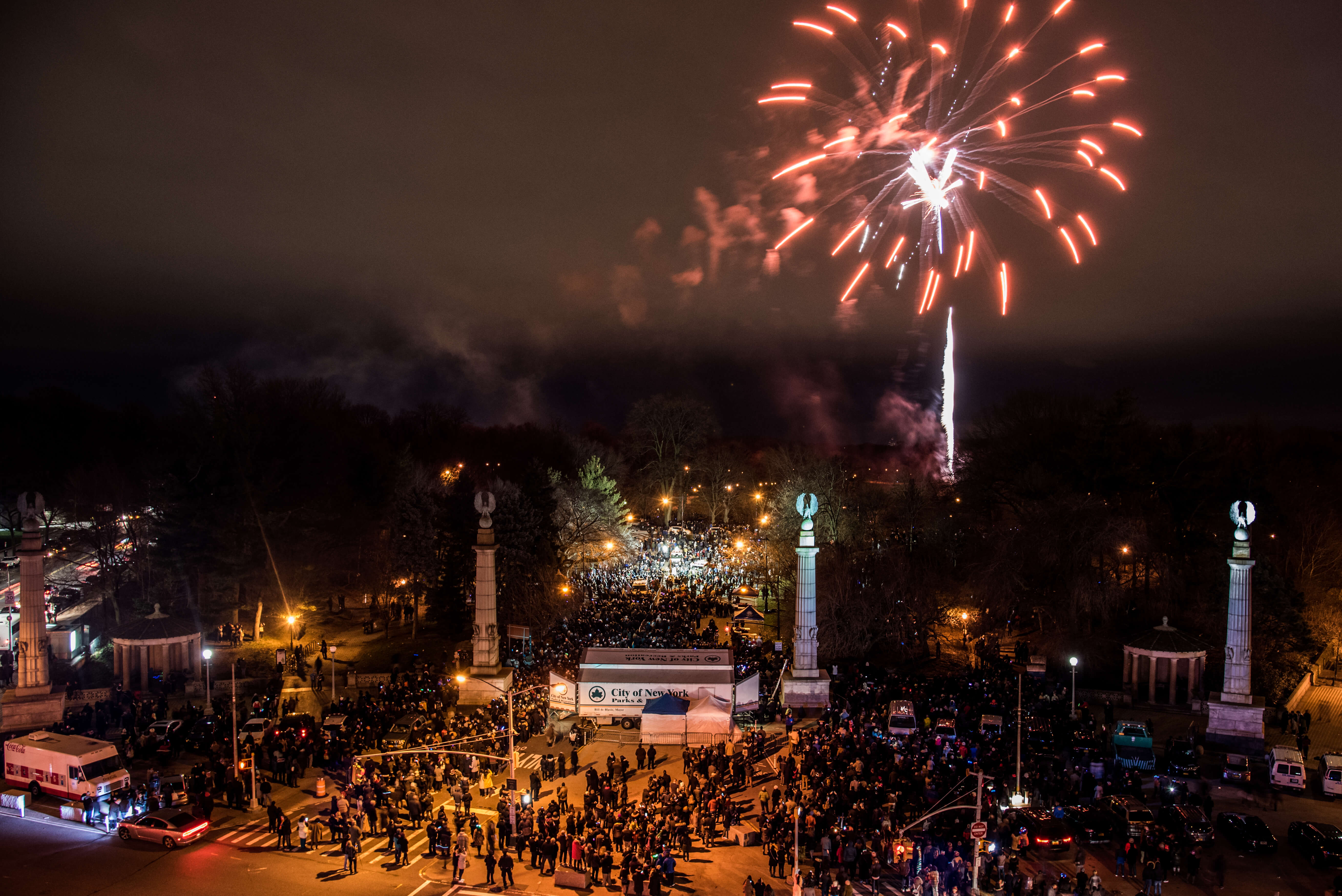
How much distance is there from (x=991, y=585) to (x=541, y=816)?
23422mm

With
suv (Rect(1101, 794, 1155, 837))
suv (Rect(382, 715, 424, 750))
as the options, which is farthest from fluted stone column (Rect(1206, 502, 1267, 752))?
suv (Rect(382, 715, 424, 750))

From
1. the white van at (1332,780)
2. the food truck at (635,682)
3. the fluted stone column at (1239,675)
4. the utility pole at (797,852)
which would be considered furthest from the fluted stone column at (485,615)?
the white van at (1332,780)

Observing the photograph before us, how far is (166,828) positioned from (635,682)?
1212 cm

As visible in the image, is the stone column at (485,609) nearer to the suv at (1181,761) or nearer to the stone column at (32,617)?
the stone column at (32,617)

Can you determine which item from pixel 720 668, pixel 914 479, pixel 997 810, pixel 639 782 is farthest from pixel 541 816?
pixel 914 479

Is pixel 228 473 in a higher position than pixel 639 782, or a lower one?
higher

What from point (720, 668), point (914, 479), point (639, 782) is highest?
point (914, 479)

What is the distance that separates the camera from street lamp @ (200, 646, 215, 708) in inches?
901

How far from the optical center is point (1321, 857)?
16.7 meters

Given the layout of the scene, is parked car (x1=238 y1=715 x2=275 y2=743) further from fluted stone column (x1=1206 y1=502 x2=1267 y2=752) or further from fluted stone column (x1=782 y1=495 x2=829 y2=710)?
fluted stone column (x1=1206 y1=502 x2=1267 y2=752)

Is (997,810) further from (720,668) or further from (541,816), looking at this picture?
(541,816)

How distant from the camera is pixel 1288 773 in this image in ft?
66.7

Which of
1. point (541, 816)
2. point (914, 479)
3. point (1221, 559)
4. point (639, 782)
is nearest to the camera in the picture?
point (541, 816)

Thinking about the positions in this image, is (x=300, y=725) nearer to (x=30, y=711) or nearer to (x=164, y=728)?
(x=164, y=728)
